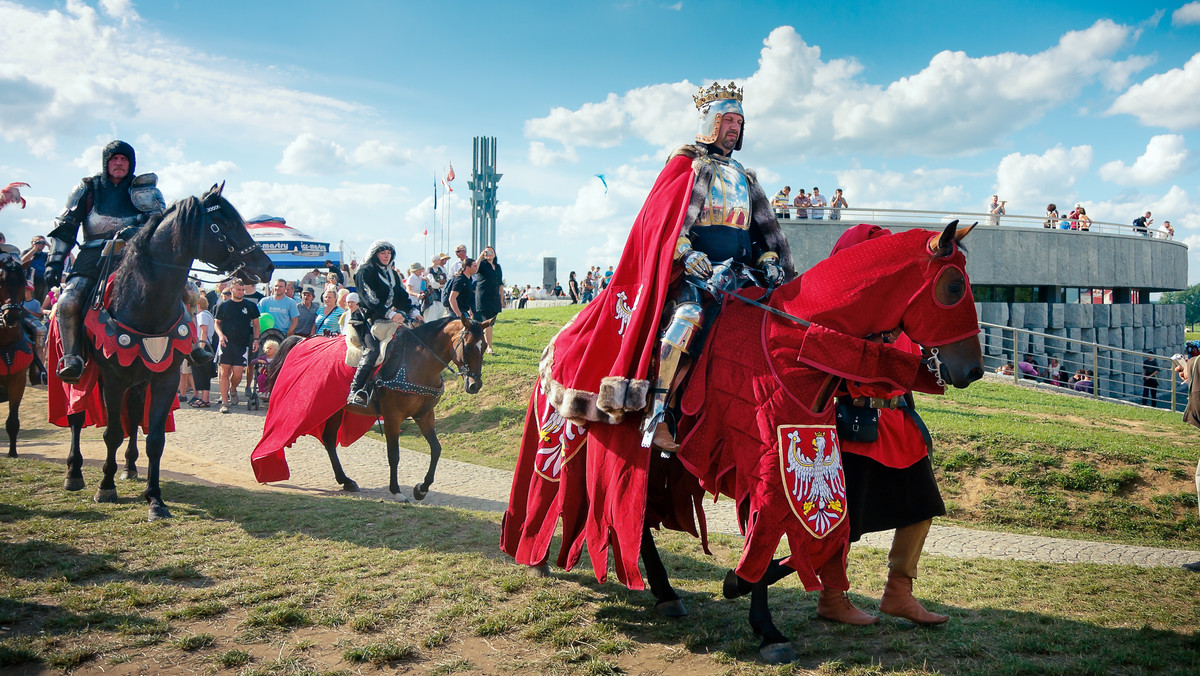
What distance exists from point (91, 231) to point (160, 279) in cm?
125

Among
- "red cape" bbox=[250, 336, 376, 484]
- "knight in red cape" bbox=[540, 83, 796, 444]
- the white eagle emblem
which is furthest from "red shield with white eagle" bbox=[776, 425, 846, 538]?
"red cape" bbox=[250, 336, 376, 484]

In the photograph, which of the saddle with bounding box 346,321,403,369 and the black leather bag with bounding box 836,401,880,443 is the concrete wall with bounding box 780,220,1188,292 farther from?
the black leather bag with bounding box 836,401,880,443

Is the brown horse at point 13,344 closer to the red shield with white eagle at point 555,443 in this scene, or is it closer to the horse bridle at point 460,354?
the horse bridle at point 460,354

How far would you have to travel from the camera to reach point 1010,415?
37.5 feet

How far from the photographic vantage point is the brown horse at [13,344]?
9.58 meters

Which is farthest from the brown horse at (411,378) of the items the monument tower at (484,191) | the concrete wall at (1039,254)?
the monument tower at (484,191)

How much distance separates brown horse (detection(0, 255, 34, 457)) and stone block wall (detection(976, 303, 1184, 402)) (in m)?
20.7

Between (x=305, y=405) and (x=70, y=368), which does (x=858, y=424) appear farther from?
(x=70, y=368)

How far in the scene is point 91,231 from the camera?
7.70 meters

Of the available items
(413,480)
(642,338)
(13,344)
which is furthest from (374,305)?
(642,338)

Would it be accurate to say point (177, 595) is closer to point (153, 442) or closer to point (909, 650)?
point (153, 442)

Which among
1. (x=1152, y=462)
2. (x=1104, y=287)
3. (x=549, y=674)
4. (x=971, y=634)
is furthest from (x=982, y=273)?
(x=549, y=674)

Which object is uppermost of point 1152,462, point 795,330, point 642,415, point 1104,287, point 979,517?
point 1104,287

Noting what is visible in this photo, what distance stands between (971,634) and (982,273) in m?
24.9
